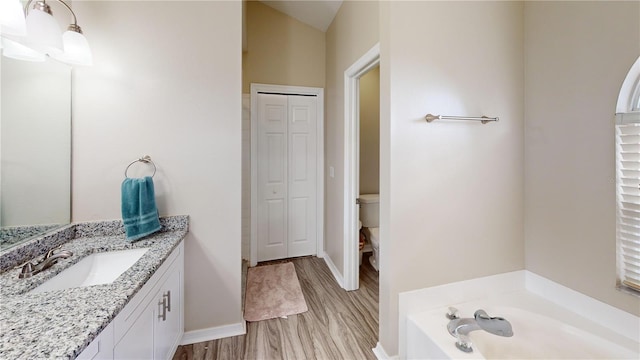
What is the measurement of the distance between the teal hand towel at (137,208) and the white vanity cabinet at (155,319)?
22cm

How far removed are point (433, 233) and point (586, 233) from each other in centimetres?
81

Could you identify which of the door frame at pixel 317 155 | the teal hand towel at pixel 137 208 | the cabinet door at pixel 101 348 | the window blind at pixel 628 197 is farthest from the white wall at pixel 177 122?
the window blind at pixel 628 197

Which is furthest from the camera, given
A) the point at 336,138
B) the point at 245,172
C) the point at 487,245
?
the point at 245,172

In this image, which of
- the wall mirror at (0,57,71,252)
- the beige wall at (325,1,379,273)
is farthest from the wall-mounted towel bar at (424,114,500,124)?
the wall mirror at (0,57,71,252)

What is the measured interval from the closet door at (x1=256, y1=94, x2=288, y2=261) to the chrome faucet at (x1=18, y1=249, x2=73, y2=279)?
5.91ft

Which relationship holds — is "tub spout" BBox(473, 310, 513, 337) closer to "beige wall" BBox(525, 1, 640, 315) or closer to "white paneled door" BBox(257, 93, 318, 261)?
"beige wall" BBox(525, 1, 640, 315)

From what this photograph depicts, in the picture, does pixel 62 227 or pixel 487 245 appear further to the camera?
pixel 487 245

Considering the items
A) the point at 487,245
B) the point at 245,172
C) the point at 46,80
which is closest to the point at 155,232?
the point at 46,80

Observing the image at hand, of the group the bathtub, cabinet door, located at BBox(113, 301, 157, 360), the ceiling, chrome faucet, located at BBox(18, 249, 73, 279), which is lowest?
the bathtub

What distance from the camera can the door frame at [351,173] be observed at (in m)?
2.20

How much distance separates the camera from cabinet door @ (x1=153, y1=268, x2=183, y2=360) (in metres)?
1.22

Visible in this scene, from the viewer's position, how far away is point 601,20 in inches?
49.4

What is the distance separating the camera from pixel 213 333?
1701 mm

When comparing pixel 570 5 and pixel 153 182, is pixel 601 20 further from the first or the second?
pixel 153 182
